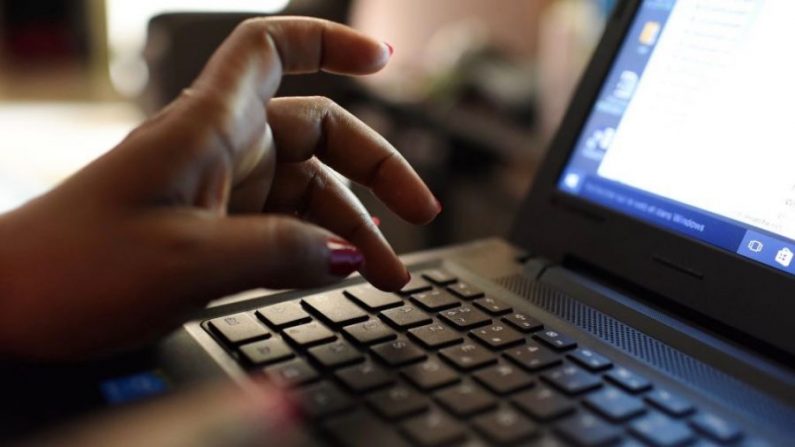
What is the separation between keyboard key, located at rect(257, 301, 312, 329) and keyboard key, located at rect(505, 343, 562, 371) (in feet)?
0.42

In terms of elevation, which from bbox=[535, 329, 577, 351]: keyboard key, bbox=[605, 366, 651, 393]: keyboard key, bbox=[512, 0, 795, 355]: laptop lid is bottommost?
bbox=[535, 329, 577, 351]: keyboard key

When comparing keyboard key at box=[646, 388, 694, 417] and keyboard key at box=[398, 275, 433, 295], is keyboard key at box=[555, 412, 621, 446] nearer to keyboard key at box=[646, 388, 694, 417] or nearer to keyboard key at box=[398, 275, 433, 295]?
keyboard key at box=[646, 388, 694, 417]

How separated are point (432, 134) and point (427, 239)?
0.25m

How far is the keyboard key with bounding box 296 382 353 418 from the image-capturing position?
389mm

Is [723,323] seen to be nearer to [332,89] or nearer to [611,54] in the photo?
[611,54]

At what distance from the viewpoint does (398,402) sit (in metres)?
0.40

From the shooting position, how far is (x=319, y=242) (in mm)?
421

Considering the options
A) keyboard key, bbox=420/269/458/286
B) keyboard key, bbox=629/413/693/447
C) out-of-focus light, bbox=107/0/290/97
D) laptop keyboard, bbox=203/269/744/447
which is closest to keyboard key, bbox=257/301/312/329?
laptop keyboard, bbox=203/269/744/447

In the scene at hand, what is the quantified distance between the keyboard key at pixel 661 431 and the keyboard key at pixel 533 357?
0.07 metres

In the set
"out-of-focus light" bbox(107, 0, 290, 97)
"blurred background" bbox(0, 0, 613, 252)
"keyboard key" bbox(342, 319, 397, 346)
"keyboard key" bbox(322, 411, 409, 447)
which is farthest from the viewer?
"out-of-focus light" bbox(107, 0, 290, 97)

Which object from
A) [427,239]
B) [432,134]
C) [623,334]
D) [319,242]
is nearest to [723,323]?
[623,334]

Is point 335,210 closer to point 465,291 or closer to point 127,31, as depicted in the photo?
point 465,291

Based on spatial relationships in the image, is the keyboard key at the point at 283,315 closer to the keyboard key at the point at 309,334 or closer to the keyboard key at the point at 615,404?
the keyboard key at the point at 309,334

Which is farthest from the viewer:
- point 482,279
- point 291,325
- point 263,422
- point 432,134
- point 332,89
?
point 432,134
